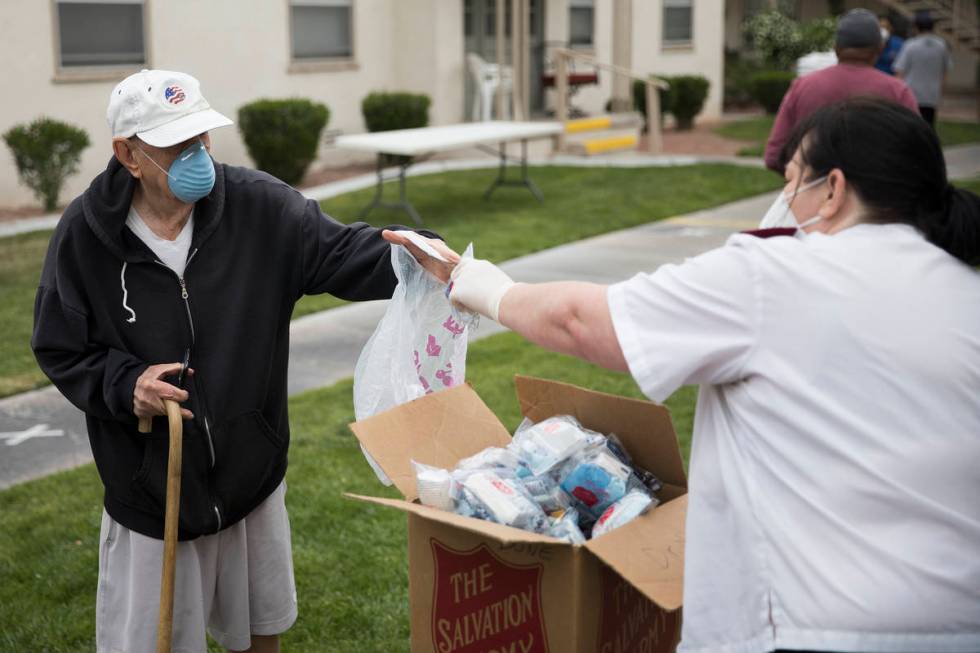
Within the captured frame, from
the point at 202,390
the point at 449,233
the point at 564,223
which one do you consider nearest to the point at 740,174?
the point at 564,223

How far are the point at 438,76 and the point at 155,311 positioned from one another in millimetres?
15352

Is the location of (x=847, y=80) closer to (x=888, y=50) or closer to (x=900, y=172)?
(x=900, y=172)

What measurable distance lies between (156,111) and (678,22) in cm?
2256

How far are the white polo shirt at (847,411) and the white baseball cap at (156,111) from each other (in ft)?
4.57

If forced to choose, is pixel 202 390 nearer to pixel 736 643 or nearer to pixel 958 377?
pixel 736 643

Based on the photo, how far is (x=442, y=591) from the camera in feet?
8.45

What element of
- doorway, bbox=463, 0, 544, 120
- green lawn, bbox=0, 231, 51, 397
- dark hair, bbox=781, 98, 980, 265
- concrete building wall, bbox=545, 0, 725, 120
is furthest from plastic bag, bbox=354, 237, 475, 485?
concrete building wall, bbox=545, 0, 725, 120

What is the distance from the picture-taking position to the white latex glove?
7.96 feet

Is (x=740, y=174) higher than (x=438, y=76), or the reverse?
(x=438, y=76)

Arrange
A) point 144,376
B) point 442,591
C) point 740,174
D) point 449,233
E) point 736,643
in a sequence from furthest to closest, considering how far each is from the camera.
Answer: point 740,174, point 449,233, point 144,376, point 442,591, point 736,643

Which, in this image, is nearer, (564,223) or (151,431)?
(151,431)

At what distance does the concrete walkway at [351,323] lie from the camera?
19.4 ft

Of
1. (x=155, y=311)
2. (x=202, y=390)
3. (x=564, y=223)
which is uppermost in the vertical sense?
(x=155, y=311)

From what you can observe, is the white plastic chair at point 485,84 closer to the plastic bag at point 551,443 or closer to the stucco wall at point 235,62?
the stucco wall at point 235,62
